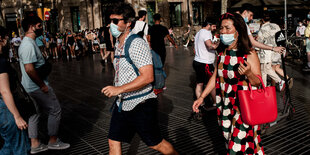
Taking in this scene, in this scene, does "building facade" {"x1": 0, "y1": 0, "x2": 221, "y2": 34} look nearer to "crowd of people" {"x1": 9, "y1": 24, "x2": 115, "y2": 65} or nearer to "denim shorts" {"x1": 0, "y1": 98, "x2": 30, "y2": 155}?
"crowd of people" {"x1": 9, "y1": 24, "x2": 115, "y2": 65}

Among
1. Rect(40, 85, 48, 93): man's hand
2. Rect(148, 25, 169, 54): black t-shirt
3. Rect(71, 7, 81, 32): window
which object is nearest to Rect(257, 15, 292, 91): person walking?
Rect(148, 25, 169, 54): black t-shirt

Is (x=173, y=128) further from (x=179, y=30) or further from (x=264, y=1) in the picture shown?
(x=179, y=30)

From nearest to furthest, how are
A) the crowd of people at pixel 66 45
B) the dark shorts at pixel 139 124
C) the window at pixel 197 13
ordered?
the dark shorts at pixel 139 124
the crowd of people at pixel 66 45
the window at pixel 197 13

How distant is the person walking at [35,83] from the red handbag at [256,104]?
2715mm

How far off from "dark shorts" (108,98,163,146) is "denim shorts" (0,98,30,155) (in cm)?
87

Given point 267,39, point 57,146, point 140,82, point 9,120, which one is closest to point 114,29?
point 140,82

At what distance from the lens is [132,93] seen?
2977mm

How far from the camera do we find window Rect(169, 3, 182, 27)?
33.0 m

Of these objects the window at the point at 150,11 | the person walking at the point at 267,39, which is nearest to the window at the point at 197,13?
the window at the point at 150,11

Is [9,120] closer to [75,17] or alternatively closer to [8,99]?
[8,99]

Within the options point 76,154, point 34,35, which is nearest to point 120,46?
point 34,35

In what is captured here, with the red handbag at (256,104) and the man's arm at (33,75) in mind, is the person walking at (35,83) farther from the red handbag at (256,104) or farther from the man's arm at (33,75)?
the red handbag at (256,104)

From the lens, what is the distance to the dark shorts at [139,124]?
→ 299 cm

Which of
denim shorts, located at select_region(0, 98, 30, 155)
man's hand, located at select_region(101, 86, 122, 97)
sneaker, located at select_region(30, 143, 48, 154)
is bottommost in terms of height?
sneaker, located at select_region(30, 143, 48, 154)
